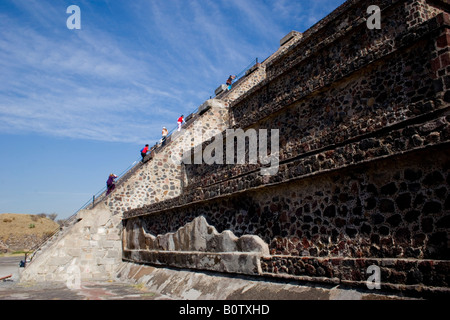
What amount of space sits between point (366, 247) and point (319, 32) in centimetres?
891

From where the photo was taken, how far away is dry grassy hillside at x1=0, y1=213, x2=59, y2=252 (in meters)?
30.9

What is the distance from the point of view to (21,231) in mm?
33188

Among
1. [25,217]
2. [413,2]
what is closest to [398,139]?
[413,2]

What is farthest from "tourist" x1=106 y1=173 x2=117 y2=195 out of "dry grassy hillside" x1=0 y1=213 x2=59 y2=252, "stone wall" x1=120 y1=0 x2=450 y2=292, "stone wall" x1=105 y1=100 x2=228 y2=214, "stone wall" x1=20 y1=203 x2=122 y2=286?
"dry grassy hillside" x1=0 y1=213 x2=59 y2=252

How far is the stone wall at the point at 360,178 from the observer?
383 centimetres

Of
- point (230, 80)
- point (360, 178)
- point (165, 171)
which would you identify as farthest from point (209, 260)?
Result: point (230, 80)

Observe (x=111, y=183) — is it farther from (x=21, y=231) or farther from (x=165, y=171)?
(x=21, y=231)

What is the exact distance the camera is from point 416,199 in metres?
3.95

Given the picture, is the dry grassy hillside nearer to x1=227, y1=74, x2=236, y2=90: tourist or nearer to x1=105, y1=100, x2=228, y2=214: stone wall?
x1=227, y1=74, x2=236, y2=90: tourist

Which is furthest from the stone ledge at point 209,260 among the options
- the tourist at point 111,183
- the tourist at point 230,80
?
the tourist at point 230,80

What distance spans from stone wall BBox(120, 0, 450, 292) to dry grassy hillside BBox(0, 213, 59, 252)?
2578 cm

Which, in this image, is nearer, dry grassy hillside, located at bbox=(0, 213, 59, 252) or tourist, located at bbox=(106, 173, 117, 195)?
tourist, located at bbox=(106, 173, 117, 195)

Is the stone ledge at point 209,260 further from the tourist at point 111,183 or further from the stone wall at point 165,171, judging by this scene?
the tourist at point 111,183

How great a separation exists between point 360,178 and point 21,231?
35.2 m
